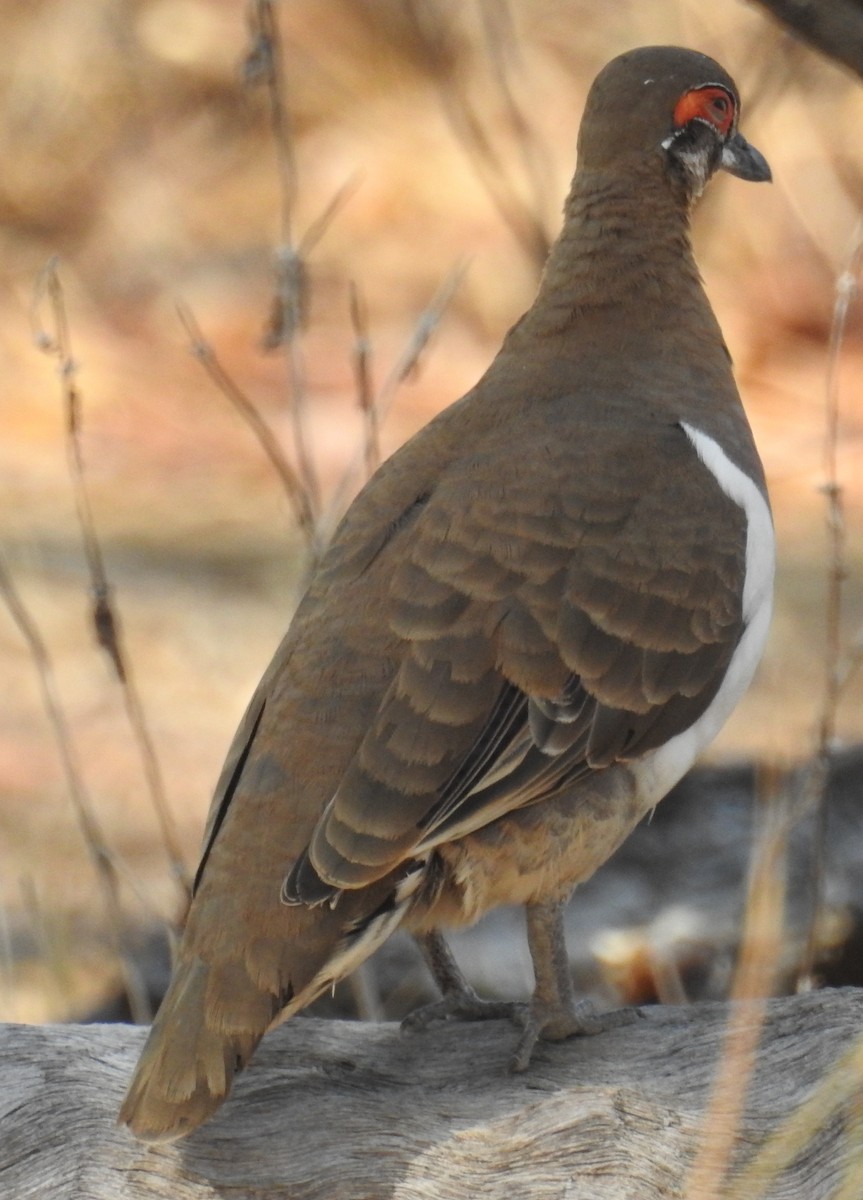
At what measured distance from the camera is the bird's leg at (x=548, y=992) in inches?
140

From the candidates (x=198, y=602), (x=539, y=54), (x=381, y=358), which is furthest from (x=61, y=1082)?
(x=539, y=54)

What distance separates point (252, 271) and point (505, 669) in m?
7.22

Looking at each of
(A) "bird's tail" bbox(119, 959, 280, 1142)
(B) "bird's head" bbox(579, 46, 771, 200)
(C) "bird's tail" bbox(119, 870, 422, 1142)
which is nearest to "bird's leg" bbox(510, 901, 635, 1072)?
(C) "bird's tail" bbox(119, 870, 422, 1142)

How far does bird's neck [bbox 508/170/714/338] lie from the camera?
13.2ft

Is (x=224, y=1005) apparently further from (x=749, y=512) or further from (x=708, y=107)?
(x=708, y=107)

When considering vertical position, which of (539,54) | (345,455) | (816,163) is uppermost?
(539,54)

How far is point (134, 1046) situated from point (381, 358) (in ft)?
20.2

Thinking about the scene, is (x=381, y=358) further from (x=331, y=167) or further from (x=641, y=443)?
(x=641, y=443)

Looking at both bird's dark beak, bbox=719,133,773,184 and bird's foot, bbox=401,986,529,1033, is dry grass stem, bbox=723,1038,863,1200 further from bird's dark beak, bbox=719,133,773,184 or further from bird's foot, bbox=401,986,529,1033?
bird's dark beak, bbox=719,133,773,184

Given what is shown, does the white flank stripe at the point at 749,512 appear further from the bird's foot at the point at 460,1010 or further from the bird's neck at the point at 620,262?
the bird's foot at the point at 460,1010

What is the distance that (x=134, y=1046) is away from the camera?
12.4 ft

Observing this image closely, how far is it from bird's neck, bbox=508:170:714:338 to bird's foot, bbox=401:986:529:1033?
Result: 1.41 metres

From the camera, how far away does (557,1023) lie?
364cm

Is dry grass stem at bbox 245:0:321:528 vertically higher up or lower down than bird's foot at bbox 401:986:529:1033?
higher up
